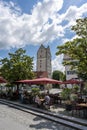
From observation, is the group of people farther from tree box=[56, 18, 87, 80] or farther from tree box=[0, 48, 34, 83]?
tree box=[0, 48, 34, 83]

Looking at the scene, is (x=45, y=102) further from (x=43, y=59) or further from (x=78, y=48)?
(x=43, y=59)

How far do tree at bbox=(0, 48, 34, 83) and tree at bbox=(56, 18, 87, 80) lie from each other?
15.1 metres

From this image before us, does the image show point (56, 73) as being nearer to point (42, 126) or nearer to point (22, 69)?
point (22, 69)

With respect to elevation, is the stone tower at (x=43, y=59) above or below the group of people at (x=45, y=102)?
above

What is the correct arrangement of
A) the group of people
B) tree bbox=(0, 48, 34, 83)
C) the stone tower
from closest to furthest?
the group of people
tree bbox=(0, 48, 34, 83)
the stone tower

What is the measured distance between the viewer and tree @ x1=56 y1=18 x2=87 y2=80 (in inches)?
813

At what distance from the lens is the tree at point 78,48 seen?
2064cm

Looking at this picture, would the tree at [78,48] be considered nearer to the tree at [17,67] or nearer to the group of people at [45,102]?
the group of people at [45,102]

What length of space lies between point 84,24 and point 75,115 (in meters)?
8.12

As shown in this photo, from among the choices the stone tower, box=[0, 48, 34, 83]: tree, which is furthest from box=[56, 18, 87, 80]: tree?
the stone tower

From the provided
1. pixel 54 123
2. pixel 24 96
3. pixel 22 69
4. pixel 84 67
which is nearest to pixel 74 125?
pixel 54 123

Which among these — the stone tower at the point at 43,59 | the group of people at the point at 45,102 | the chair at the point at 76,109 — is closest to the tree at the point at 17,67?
the group of people at the point at 45,102

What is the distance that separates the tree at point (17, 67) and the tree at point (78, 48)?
15.1 m

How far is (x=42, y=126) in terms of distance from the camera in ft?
47.2
